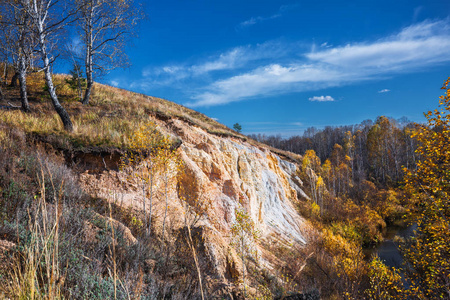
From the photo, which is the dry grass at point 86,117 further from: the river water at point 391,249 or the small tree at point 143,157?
the river water at point 391,249

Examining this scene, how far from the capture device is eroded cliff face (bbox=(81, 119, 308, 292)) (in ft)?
31.7

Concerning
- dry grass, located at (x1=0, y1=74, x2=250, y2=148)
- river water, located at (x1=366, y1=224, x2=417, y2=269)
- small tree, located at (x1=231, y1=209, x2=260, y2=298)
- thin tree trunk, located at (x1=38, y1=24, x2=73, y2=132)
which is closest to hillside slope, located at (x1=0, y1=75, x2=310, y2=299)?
dry grass, located at (x1=0, y1=74, x2=250, y2=148)

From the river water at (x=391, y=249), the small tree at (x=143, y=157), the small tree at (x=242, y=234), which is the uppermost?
the small tree at (x=143, y=157)

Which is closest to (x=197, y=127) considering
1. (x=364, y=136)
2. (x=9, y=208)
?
(x=9, y=208)

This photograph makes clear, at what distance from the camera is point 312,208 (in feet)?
88.2

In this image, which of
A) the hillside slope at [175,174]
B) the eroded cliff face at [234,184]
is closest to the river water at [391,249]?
the hillside slope at [175,174]

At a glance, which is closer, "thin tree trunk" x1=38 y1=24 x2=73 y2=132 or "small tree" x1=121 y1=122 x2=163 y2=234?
"thin tree trunk" x1=38 y1=24 x2=73 y2=132

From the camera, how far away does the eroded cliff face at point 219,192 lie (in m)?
9.65

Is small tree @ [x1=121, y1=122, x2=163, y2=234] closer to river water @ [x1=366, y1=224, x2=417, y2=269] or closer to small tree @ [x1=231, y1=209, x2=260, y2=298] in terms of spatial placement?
small tree @ [x1=231, y1=209, x2=260, y2=298]

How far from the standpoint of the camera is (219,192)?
48.0ft

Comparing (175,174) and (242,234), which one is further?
(175,174)

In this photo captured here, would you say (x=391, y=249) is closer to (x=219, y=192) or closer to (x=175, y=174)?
(x=219, y=192)

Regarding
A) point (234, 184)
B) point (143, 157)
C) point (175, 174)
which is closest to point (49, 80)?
point (143, 157)

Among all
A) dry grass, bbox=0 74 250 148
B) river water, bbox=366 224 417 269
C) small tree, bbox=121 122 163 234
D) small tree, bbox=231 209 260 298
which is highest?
dry grass, bbox=0 74 250 148
